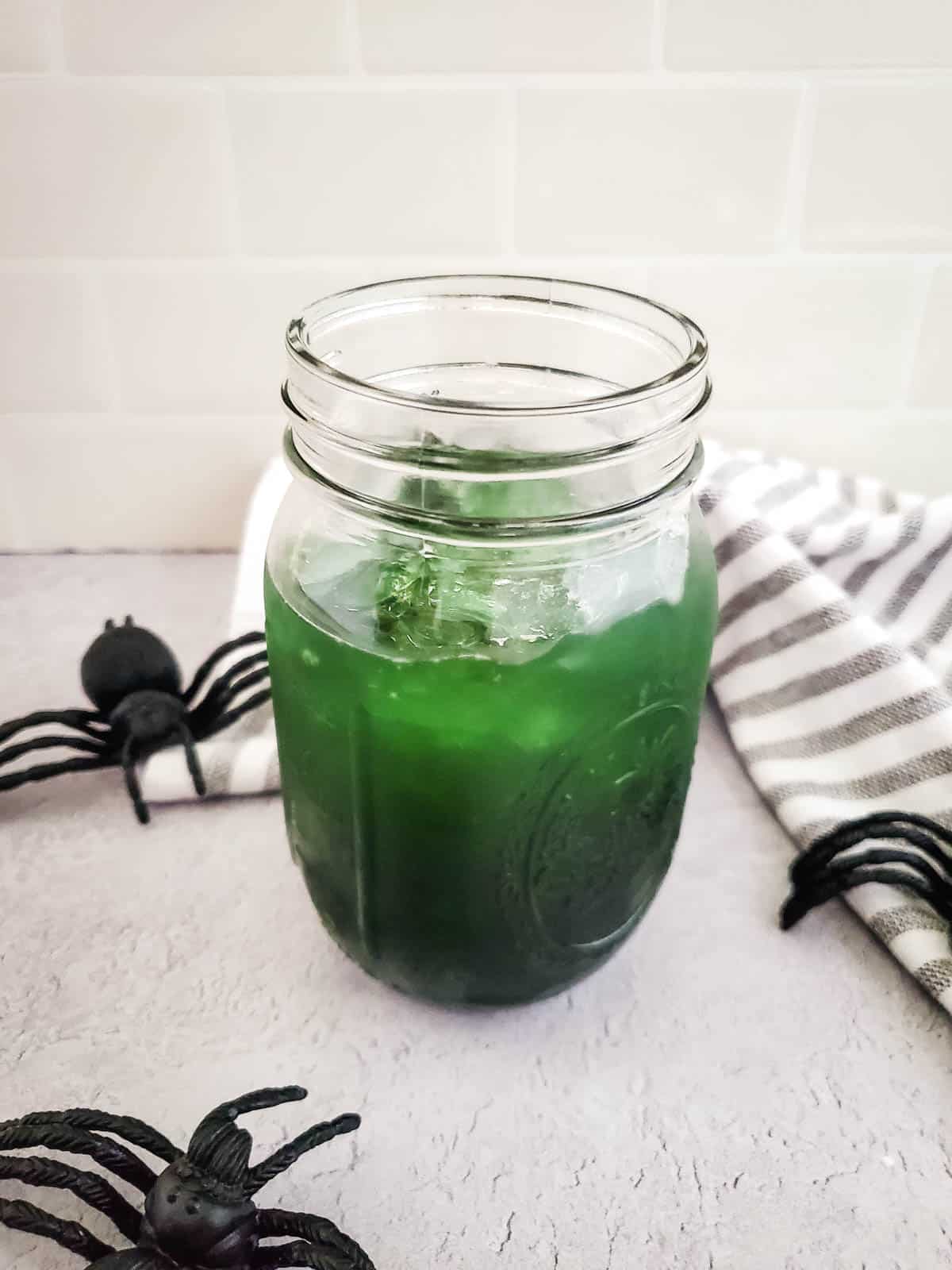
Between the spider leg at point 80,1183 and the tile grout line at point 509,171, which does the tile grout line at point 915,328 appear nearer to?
the tile grout line at point 509,171

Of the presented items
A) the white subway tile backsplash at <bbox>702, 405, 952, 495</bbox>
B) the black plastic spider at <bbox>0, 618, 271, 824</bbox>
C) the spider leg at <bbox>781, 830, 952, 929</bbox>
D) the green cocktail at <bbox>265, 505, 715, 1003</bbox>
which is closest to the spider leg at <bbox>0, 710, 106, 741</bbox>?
the black plastic spider at <bbox>0, 618, 271, 824</bbox>

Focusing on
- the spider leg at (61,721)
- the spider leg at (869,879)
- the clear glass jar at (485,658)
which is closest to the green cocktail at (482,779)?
the clear glass jar at (485,658)

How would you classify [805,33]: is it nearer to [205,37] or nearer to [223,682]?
[205,37]

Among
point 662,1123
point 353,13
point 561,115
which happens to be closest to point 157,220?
point 353,13

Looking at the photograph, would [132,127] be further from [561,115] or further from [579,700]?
[579,700]

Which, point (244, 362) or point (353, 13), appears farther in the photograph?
point (244, 362)

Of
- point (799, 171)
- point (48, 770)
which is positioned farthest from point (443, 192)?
point (48, 770)
